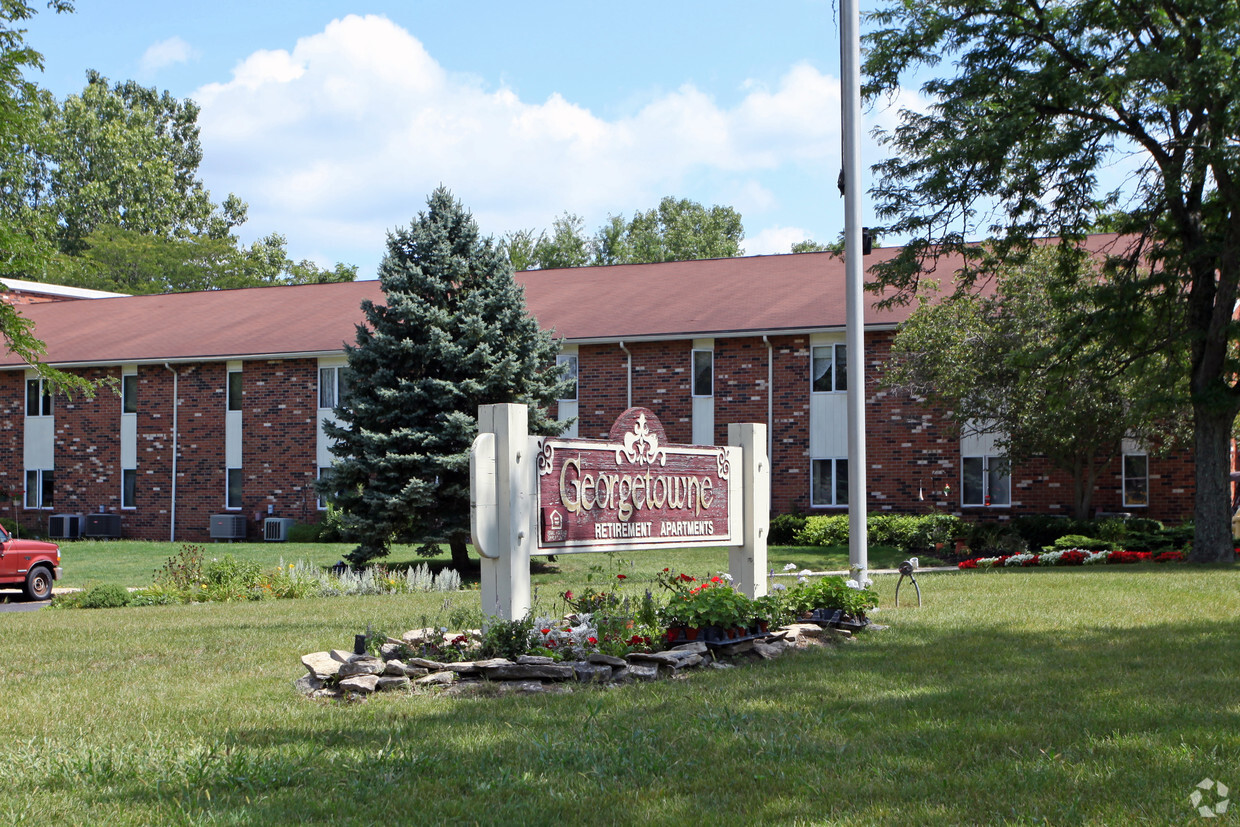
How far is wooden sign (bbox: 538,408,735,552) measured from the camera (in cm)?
961

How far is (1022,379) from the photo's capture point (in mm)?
24031

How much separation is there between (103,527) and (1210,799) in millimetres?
35227

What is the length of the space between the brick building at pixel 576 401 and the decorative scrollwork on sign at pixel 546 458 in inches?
773

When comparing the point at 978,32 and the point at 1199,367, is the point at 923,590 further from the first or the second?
the point at 978,32

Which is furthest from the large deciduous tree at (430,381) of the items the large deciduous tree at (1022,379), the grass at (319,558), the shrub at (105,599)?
the large deciduous tree at (1022,379)

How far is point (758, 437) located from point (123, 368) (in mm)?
29295

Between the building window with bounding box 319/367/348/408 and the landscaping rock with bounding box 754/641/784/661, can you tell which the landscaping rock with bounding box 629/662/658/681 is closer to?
the landscaping rock with bounding box 754/641/784/661

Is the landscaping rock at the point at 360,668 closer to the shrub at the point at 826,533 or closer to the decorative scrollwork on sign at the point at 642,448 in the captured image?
the decorative scrollwork on sign at the point at 642,448

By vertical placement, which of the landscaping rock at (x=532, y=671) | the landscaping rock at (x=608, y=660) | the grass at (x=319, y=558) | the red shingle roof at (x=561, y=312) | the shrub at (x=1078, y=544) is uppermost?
the red shingle roof at (x=561, y=312)

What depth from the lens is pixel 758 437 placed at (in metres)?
11.8

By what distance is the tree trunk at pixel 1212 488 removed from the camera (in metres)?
20.4

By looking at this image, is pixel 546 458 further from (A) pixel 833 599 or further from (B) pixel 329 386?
(B) pixel 329 386

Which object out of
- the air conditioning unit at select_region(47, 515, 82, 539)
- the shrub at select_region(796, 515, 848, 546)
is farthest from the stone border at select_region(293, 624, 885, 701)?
the air conditioning unit at select_region(47, 515, 82, 539)

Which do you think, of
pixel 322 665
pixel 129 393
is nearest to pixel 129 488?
pixel 129 393
